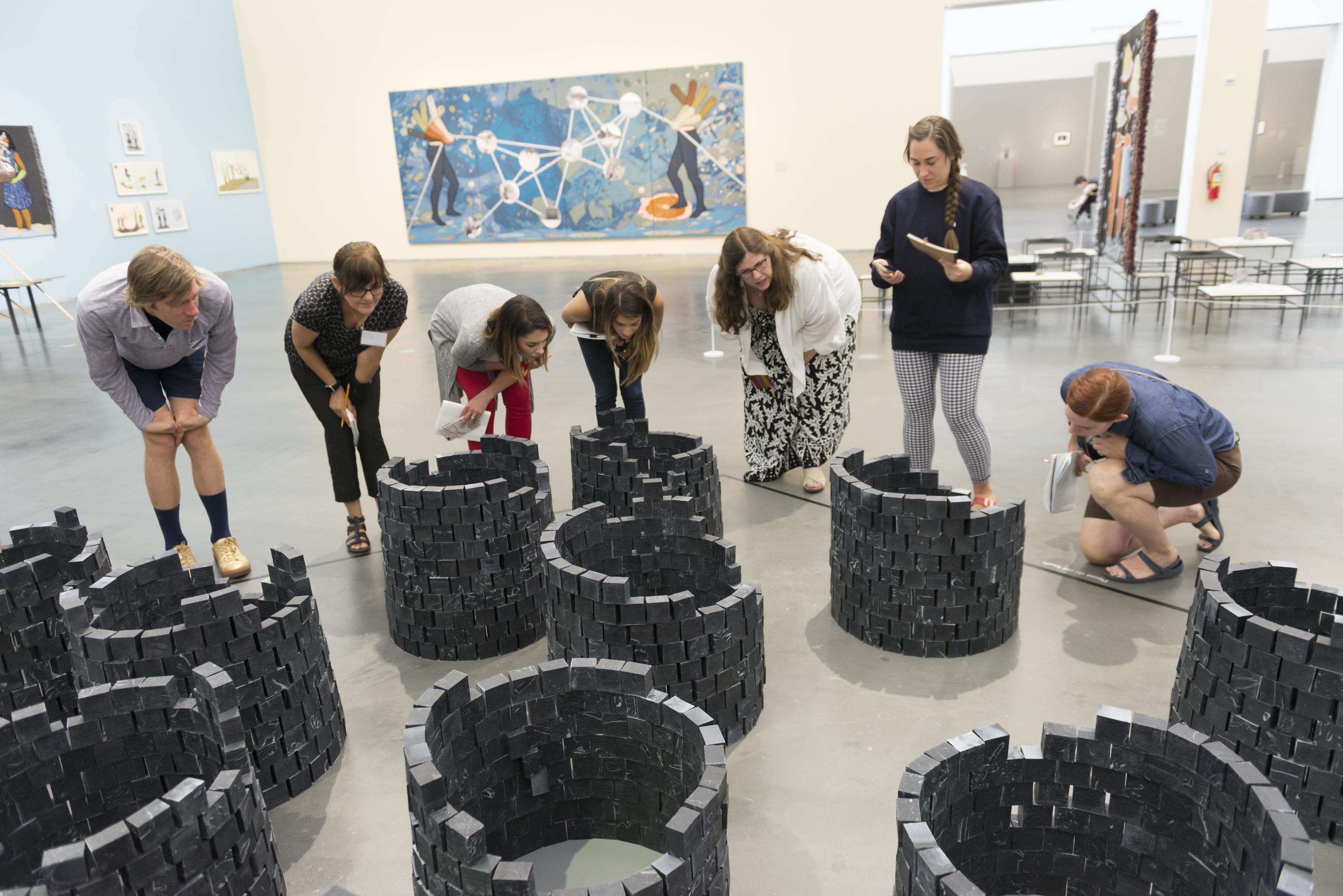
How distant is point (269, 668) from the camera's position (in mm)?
2049

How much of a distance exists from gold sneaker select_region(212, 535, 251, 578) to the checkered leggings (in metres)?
2.44

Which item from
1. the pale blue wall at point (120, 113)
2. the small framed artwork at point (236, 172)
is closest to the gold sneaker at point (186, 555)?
the pale blue wall at point (120, 113)

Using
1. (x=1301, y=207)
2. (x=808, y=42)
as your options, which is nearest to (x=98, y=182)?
(x=808, y=42)

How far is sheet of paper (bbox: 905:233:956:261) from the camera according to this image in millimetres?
3074

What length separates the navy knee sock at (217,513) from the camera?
3.26 m

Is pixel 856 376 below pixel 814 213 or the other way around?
below

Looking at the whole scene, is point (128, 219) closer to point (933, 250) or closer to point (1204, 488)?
point (933, 250)

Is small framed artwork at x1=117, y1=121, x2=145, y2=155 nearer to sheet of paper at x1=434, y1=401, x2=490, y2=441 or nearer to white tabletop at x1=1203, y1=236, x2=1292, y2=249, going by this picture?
sheet of paper at x1=434, y1=401, x2=490, y2=441

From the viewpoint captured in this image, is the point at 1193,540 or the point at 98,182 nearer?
the point at 1193,540

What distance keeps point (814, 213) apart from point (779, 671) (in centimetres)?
1051

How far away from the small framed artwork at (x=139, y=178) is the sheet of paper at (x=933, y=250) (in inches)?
479

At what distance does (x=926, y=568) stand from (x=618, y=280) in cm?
157

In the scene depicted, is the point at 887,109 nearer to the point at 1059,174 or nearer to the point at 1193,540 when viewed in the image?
the point at 1193,540

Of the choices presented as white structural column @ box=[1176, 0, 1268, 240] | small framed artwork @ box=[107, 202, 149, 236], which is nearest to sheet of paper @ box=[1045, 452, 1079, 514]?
white structural column @ box=[1176, 0, 1268, 240]
